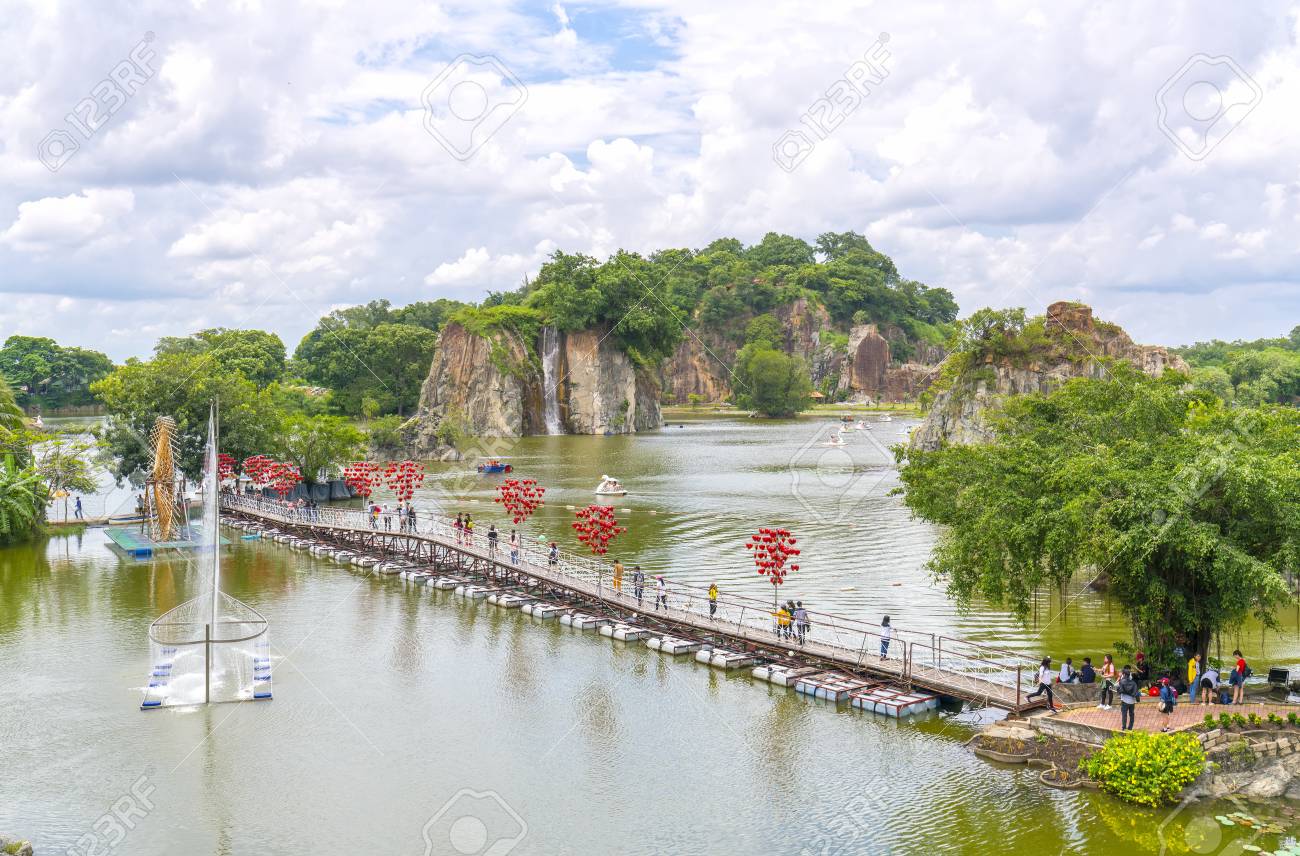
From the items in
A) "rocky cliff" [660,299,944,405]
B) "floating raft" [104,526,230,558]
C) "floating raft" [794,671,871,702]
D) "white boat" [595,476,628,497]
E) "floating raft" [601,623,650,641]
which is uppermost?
"rocky cliff" [660,299,944,405]

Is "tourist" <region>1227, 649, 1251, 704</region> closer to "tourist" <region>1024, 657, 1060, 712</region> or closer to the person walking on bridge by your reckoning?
"tourist" <region>1024, 657, 1060, 712</region>

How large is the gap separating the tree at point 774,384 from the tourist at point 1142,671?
135 meters

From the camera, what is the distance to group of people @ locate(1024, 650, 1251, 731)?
23.5m

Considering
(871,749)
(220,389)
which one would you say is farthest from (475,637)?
(220,389)

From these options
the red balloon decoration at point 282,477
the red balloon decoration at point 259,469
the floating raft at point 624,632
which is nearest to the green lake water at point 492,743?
the floating raft at point 624,632

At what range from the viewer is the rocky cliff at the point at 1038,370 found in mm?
71500

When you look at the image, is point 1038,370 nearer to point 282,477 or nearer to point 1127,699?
point 282,477

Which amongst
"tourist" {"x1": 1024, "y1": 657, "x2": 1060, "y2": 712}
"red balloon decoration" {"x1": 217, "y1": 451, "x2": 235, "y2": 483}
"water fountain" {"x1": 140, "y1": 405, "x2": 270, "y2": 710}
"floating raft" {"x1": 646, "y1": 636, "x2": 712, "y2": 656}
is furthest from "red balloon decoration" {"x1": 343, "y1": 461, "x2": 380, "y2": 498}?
"tourist" {"x1": 1024, "y1": 657, "x2": 1060, "y2": 712}

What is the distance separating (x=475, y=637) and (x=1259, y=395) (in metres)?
100

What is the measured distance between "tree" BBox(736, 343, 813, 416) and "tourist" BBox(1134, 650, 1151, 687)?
444ft

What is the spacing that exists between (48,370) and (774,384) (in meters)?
101

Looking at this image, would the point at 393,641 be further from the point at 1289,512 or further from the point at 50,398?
the point at 50,398

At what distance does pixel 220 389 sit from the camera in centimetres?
6694

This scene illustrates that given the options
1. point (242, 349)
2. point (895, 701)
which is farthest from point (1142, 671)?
point (242, 349)
